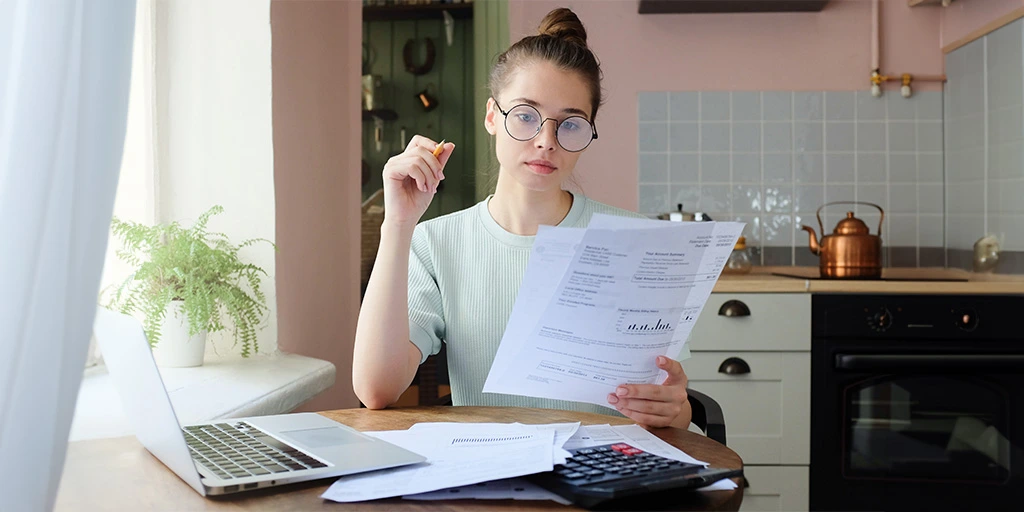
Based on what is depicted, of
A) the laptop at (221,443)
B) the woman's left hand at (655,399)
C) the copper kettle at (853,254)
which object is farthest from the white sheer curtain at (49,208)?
the copper kettle at (853,254)

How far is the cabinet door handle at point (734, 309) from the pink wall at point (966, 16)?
1.41 m

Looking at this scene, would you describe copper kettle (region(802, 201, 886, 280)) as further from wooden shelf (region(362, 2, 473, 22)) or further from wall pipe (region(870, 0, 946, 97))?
wooden shelf (region(362, 2, 473, 22))

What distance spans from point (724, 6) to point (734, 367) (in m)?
1.39

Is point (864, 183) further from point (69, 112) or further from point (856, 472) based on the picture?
point (69, 112)

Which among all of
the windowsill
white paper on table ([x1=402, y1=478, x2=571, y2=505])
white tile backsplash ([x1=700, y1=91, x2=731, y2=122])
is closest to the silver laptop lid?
the windowsill

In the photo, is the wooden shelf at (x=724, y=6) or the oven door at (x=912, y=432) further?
the wooden shelf at (x=724, y=6)

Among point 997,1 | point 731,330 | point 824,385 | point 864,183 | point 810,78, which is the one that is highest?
point 997,1

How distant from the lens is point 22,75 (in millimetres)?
578

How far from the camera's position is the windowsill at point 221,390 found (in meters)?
1.06

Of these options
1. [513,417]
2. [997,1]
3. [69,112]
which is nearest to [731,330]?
[997,1]

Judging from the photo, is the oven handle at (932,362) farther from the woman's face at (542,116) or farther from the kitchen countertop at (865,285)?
the woman's face at (542,116)

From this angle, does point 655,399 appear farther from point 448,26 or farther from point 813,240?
point 448,26

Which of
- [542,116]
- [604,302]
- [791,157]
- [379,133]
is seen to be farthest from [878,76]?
[604,302]

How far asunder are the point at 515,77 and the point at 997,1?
7.70 ft
